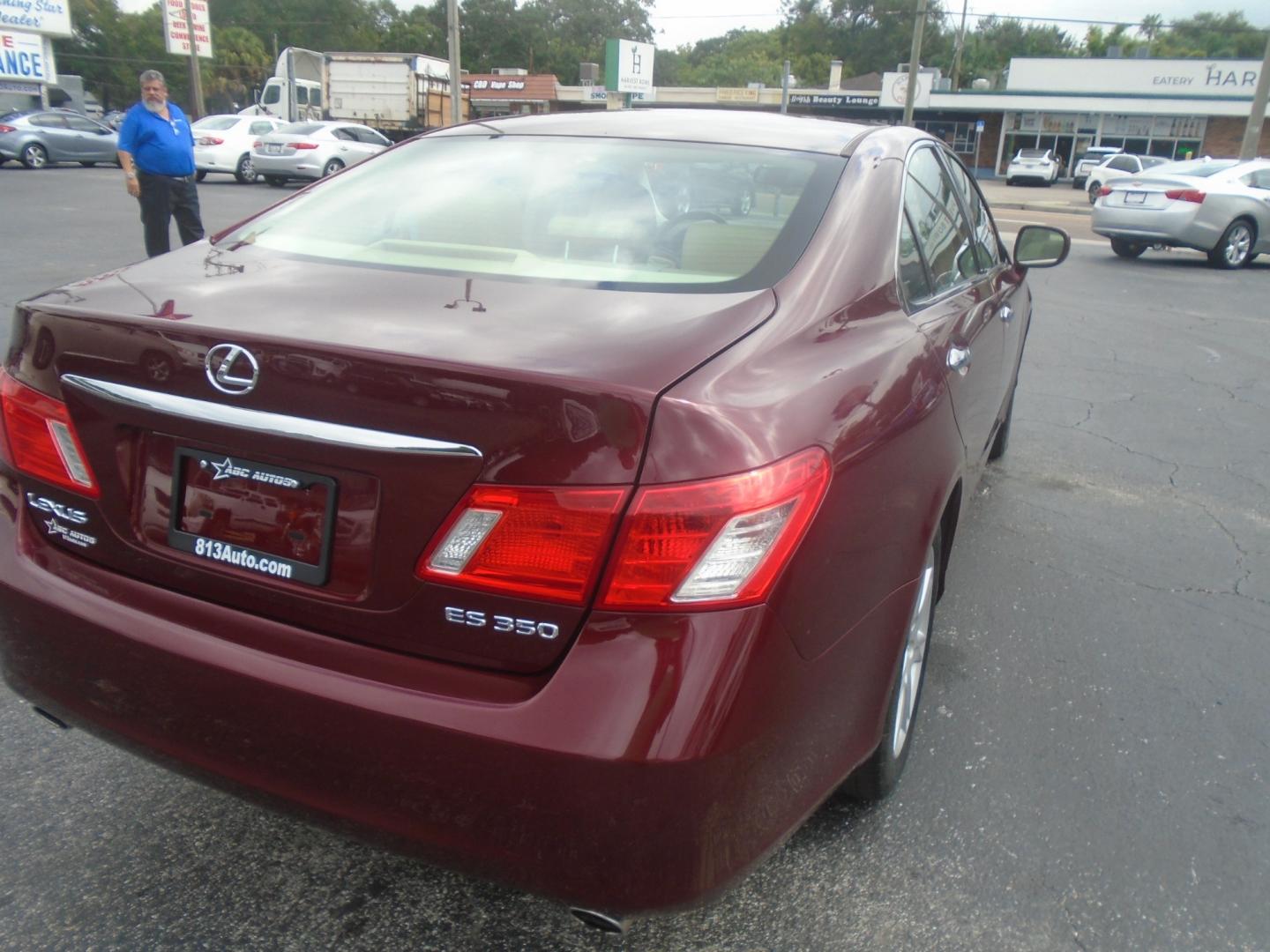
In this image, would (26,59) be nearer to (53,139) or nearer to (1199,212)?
(53,139)

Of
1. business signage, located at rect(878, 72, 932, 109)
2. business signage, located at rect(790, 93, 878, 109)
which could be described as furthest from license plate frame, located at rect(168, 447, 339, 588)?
business signage, located at rect(790, 93, 878, 109)

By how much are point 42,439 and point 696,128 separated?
185 cm

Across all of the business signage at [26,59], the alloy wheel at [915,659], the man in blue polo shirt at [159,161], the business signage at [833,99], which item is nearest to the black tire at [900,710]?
the alloy wheel at [915,659]

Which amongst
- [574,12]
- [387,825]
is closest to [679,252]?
[387,825]

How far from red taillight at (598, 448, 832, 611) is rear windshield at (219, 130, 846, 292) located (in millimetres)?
615

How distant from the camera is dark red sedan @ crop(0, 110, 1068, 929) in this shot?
5.12 feet

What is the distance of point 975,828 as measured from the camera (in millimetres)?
2475

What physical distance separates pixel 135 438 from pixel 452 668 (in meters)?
0.74

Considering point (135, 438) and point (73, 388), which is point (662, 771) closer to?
point (135, 438)

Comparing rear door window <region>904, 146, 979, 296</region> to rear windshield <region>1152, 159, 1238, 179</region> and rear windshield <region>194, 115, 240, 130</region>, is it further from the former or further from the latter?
rear windshield <region>194, 115, 240, 130</region>

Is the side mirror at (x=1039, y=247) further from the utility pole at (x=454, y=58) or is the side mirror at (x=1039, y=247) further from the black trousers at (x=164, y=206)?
the utility pole at (x=454, y=58)

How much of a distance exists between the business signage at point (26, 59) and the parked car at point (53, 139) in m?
9.80

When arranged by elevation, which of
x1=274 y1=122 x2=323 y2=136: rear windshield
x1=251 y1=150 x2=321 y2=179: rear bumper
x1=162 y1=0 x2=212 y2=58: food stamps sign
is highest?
x1=162 y1=0 x2=212 y2=58: food stamps sign

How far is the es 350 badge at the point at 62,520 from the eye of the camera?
196 centimetres
